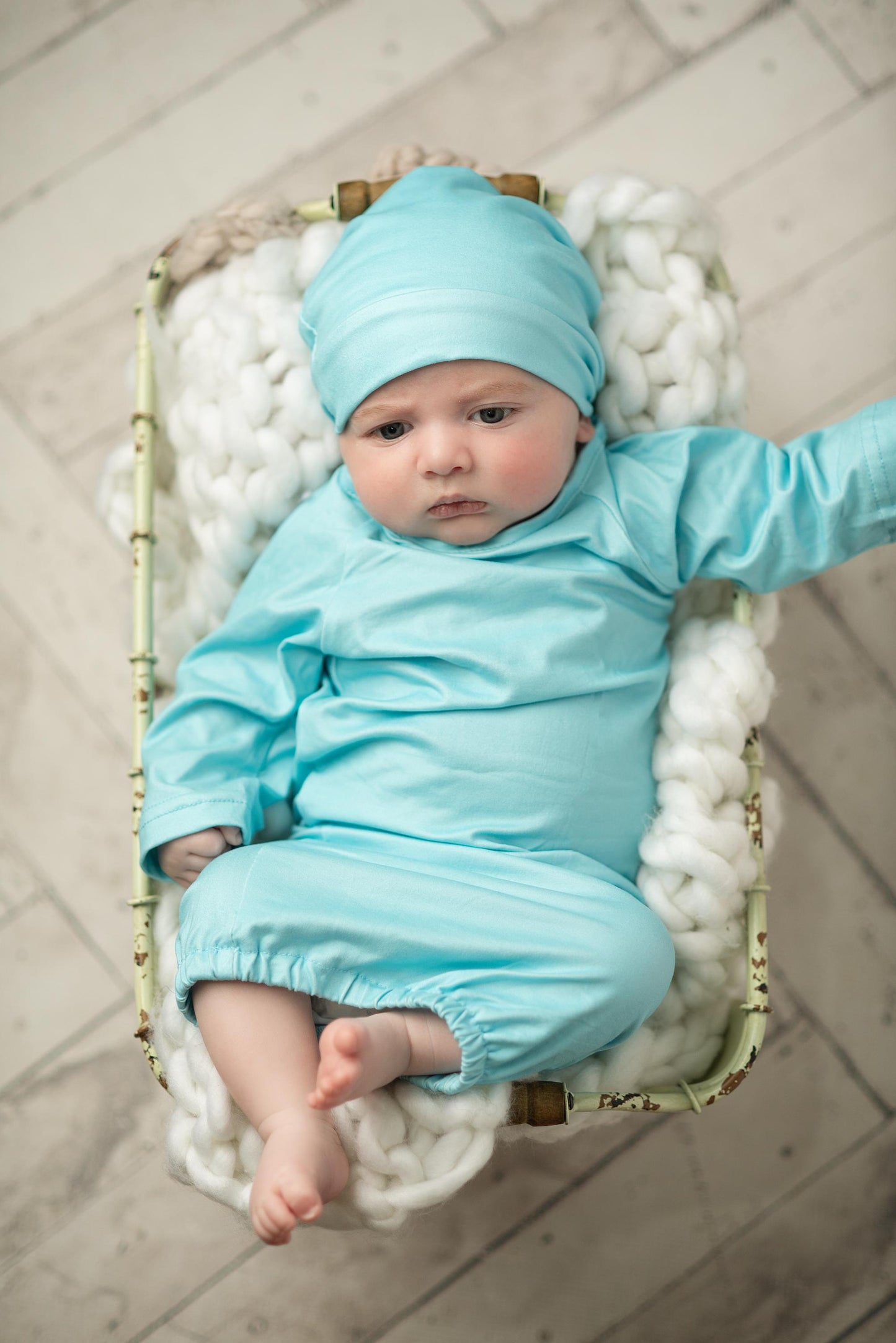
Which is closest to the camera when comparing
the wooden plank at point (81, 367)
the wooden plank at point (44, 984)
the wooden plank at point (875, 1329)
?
the wooden plank at point (875, 1329)

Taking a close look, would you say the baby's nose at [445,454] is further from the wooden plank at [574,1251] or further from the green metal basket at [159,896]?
the wooden plank at [574,1251]

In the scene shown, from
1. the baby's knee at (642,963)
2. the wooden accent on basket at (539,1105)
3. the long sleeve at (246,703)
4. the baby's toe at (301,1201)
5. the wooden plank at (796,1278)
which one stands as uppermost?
the long sleeve at (246,703)

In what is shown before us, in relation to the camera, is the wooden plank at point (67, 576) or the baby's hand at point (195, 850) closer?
the baby's hand at point (195, 850)

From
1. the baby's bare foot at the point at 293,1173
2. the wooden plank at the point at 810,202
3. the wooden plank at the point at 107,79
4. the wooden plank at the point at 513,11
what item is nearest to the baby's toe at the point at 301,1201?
the baby's bare foot at the point at 293,1173

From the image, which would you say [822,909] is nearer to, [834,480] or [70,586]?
[834,480]

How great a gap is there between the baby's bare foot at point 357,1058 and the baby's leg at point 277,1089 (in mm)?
24

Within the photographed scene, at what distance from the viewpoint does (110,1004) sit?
4.27 ft

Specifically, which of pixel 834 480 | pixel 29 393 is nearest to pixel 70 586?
pixel 29 393

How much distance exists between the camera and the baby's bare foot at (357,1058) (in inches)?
30.3

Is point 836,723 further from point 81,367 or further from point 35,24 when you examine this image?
point 35,24

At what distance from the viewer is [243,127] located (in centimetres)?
142

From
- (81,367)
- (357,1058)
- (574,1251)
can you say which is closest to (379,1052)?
(357,1058)

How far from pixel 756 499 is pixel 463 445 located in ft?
0.96

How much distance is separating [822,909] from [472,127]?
1.07 metres
